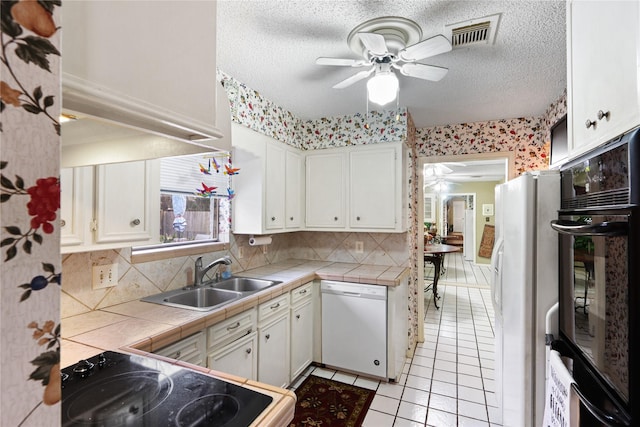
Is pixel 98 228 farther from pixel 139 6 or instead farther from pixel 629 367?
pixel 629 367

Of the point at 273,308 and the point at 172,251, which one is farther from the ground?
the point at 172,251

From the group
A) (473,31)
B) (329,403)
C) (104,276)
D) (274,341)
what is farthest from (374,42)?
(329,403)

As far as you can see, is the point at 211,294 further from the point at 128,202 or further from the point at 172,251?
the point at 128,202

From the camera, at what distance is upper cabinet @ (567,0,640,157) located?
85cm

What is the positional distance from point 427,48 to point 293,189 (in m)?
1.89

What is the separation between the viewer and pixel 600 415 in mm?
902

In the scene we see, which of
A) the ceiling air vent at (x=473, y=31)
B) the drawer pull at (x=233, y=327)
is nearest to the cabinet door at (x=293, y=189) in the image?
the drawer pull at (x=233, y=327)

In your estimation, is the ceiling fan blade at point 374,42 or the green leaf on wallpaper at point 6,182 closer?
the green leaf on wallpaper at point 6,182

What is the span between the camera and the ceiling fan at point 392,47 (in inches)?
62.4

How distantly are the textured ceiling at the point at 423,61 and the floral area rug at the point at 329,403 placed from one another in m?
2.47

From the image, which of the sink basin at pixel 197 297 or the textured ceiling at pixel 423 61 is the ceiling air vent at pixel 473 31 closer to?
the textured ceiling at pixel 423 61

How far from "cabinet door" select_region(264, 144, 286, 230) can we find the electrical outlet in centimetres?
119

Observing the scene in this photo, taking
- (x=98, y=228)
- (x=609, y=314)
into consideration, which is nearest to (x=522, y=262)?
(x=609, y=314)

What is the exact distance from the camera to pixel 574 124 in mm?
1268
